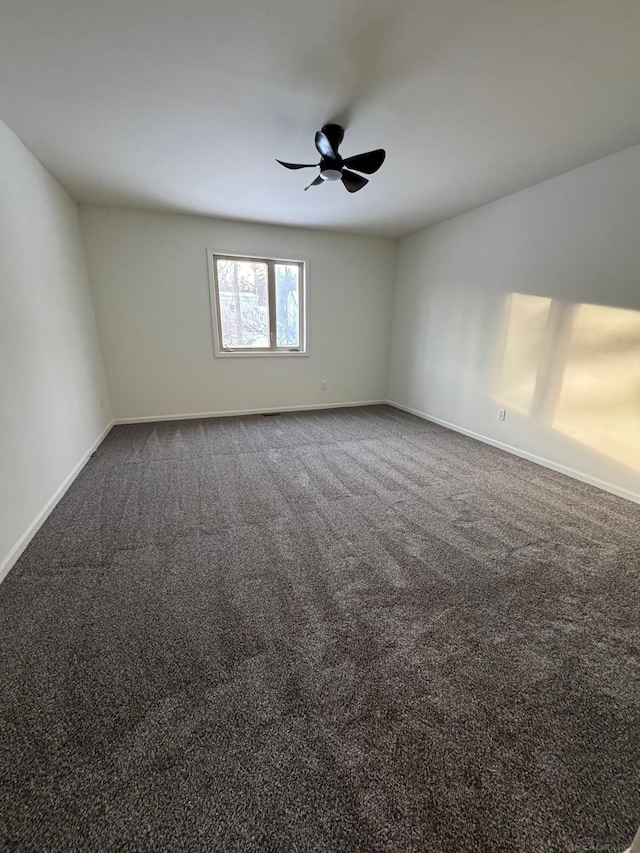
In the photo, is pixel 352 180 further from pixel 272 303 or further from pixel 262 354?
pixel 262 354

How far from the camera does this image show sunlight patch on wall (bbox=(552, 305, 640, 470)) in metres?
2.51

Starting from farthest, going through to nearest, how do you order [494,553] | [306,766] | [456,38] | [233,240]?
1. [233,240]
2. [494,553]
3. [456,38]
4. [306,766]

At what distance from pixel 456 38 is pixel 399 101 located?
474mm

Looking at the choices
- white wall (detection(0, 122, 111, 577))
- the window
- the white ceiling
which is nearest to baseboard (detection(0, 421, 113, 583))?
white wall (detection(0, 122, 111, 577))

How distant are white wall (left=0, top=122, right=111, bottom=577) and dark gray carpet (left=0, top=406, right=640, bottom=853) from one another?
0.29 m

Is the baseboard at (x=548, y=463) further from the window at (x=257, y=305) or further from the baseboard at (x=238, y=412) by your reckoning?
the window at (x=257, y=305)

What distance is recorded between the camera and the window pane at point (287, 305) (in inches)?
181

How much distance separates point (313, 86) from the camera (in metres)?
1.83

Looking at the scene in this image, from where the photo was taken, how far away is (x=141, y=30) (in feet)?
4.89

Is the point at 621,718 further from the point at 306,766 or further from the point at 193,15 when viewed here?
the point at 193,15

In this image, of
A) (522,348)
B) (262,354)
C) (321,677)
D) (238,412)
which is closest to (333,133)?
(522,348)

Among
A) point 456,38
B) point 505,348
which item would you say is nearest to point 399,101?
point 456,38

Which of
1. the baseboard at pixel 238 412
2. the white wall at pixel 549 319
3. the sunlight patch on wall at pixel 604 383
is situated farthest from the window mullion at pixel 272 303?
the sunlight patch on wall at pixel 604 383

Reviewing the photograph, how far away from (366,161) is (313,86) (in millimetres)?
522
